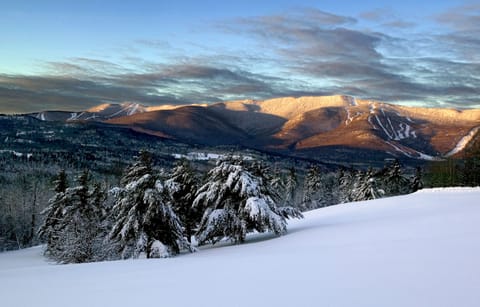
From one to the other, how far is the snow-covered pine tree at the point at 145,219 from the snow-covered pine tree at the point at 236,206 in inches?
64.3

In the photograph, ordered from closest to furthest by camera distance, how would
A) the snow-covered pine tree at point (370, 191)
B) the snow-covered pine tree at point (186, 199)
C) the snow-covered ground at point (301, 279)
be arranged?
the snow-covered ground at point (301, 279) < the snow-covered pine tree at point (186, 199) < the snow-covered pine tree at point (370, 191)

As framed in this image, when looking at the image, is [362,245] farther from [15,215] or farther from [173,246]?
[15,215]

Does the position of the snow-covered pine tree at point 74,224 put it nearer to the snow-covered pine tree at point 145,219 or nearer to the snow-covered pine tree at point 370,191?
the snow-covered pine tree at point 145,219

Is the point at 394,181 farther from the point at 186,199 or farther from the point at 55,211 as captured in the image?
the point at 55,211

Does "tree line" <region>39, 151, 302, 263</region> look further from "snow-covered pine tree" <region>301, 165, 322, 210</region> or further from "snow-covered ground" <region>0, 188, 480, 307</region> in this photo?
"snow-covered pine tree" <region>301, 165, 322, 210</region>

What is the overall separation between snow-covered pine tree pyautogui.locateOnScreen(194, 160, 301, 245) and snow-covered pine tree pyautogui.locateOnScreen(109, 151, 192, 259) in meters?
1.63

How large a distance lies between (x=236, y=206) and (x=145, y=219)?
16.1ft

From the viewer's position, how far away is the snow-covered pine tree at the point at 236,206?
66.9 feet

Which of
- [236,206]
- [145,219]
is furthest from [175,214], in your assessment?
[236,206]

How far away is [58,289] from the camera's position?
9.38 metres

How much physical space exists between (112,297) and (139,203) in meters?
13.8

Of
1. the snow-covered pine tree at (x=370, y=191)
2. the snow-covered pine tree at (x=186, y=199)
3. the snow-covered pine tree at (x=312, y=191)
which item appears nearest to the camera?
the snow-covered pine tree at (x=186, y=199)

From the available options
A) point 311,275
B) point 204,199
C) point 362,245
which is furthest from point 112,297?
point 204,199

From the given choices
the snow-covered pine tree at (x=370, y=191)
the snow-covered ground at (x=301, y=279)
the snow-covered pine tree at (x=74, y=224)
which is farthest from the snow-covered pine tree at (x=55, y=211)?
the snow-covered pine tree at (x=370, y=191)
